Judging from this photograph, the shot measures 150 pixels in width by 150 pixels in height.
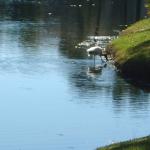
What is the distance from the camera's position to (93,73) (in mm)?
41875

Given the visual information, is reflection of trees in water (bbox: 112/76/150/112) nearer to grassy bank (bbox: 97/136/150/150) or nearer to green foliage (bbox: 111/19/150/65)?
green foliage (bbox: 111/19/150/65)

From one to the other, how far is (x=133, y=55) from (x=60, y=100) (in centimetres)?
1007

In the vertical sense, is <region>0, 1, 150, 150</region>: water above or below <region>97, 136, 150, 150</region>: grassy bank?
below

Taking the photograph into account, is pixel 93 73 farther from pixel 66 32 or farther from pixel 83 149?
pixel 66 32

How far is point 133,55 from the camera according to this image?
4150cm

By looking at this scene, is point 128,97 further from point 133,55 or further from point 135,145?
point 135,145

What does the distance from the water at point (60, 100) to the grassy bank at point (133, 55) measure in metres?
0.98

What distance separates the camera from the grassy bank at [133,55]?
3953 centimetres

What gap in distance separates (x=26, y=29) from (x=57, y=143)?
43669 mm

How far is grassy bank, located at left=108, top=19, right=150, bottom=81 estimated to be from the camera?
39531mm

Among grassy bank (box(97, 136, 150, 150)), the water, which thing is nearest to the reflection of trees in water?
the water

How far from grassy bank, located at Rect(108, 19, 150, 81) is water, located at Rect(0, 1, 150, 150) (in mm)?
977

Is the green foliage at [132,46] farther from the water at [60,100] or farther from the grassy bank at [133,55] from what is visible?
the water at [60,100]

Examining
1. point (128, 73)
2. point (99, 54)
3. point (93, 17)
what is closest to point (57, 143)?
point (128, 73)
